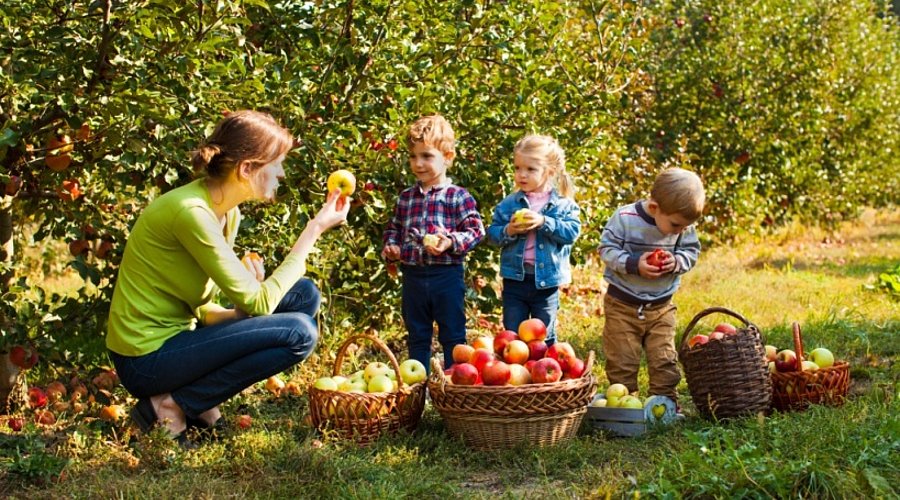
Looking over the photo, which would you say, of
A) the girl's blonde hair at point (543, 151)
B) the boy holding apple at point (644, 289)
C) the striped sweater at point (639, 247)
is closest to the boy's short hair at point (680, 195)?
the boy holding apple at point (644, 289)

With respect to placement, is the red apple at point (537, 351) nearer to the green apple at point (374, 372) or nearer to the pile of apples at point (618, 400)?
the pile of apples at point (618, 400)

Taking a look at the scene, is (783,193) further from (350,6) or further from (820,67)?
(350,6)

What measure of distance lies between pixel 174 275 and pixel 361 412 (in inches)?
33.4

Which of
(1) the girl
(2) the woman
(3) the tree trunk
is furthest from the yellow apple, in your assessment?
(3) the tree trunk

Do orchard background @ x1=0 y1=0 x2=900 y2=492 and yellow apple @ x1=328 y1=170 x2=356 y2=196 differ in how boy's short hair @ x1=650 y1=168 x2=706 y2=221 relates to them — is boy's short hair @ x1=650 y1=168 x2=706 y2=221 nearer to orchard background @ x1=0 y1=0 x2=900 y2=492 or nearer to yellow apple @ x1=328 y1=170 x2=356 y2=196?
orchard background @ x1=0 y1=0 x2=900 y2=492

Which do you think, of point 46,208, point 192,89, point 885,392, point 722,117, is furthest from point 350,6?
point 722,117

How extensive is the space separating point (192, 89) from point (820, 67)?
782 cm

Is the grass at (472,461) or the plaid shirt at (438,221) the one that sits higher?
the plaid shirt at (438,221)

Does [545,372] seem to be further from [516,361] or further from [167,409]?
[167,409]

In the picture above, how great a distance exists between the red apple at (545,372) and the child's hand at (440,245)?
2.78 ft

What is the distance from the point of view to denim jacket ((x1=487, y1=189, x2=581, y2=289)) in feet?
15.0

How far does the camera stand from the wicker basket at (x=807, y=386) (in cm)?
397

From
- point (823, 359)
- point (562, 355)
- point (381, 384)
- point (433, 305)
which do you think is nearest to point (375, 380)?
point (381, 384)

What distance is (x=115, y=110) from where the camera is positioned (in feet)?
12.5
